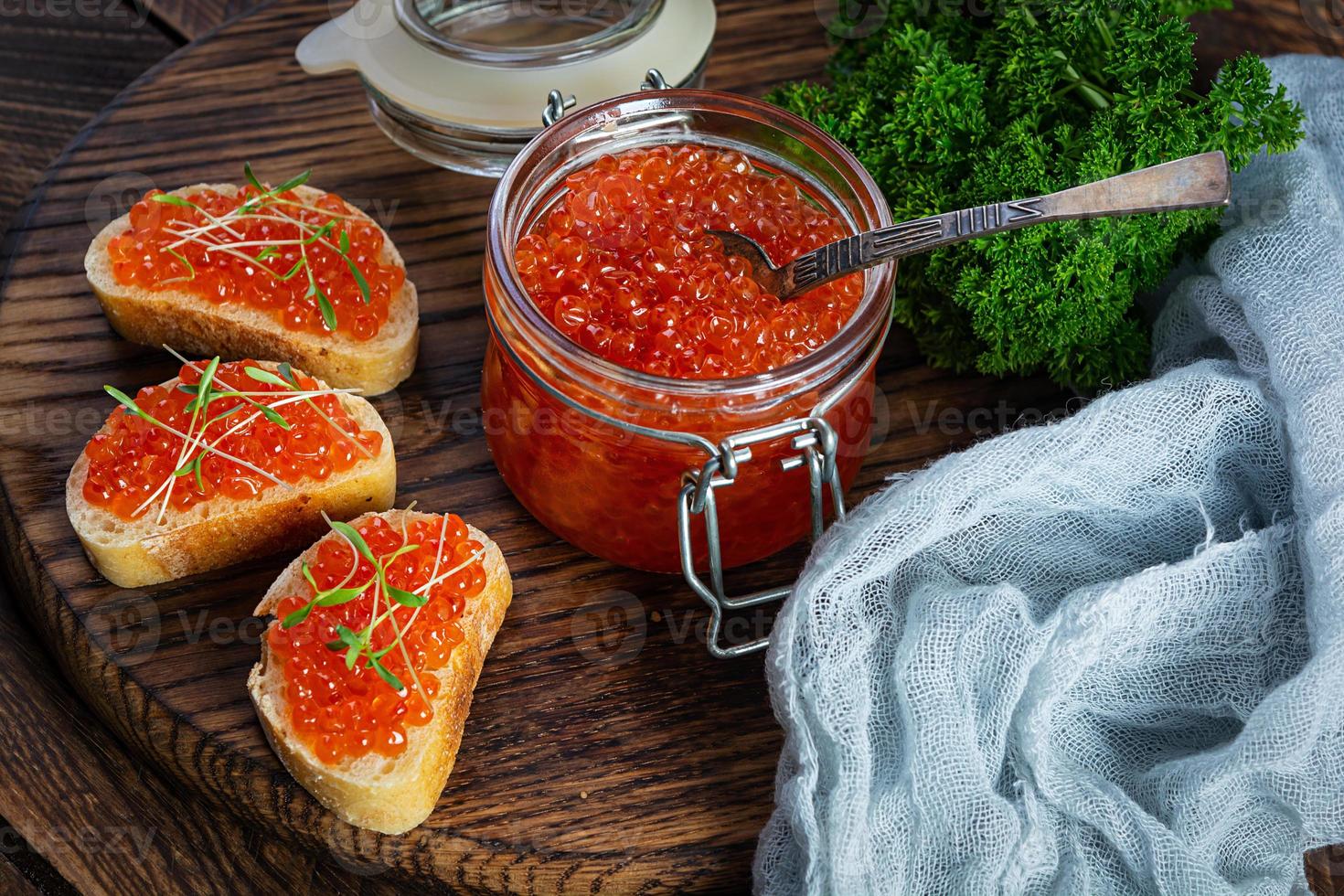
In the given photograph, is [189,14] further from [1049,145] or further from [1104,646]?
[1104,646]

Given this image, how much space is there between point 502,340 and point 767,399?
46 centimetres

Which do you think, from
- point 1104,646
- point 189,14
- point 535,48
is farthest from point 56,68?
point 1104,646

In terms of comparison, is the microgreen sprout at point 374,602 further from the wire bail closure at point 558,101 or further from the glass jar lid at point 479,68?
the glass jar lid at point 479,68

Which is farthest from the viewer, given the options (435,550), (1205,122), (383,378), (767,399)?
(383,378)

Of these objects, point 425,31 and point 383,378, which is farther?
point 425,31

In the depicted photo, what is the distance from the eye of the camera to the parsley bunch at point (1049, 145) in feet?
7.39

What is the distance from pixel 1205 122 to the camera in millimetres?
2270

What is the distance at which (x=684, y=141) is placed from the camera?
239 cm

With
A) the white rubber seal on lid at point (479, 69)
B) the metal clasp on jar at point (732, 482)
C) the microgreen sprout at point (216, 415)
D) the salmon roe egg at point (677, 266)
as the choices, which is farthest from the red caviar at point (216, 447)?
the white rubber seal on lid at point (479, 69)

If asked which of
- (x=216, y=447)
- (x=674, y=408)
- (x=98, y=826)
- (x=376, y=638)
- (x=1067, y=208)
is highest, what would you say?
(x=1067, y=208)

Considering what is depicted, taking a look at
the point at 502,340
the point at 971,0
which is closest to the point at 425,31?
the point at 502,340

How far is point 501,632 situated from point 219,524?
50cm

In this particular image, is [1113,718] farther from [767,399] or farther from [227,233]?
[227,233]

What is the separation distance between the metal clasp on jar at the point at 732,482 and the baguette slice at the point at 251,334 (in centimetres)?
70
